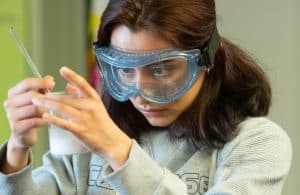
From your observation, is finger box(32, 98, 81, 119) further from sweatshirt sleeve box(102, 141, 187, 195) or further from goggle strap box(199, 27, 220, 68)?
goggle strap box(199, 27, 220, 68)

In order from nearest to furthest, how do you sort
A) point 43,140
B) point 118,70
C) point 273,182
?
point 273,182, point 118,70, point 43,140

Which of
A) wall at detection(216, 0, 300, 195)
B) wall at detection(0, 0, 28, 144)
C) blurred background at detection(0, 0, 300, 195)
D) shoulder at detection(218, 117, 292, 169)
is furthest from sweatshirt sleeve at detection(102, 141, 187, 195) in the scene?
wall at detection(0, 0, 28, 144)

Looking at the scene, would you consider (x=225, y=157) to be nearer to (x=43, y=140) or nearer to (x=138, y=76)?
(x=138, y=76)

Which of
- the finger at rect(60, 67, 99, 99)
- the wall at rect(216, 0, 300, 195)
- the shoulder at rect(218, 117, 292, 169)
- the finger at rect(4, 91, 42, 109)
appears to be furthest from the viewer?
the wall at rect(216, 0, 300, 195)

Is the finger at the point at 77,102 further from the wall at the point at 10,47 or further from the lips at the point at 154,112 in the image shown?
the wall at the point at 10,47

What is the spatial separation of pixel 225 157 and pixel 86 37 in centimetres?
138

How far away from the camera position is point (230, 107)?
4.79 feet

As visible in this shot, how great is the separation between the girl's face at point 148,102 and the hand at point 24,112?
23 cm

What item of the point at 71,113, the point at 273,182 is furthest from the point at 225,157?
the point at 71,113

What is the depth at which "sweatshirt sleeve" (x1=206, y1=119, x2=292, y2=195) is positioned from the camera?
1217mm

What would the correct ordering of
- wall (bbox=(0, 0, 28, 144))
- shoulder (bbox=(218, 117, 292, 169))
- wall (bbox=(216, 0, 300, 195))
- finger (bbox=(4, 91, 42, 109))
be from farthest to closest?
wall (bbox=(0, 0, 28, 144))
wall (bbox=(216, 0, 300, 195))
shoulder (bbox=(218, 117, 292, 169))
finger (bbox=(4, 91, 42, 109))

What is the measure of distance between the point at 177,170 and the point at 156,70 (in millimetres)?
257

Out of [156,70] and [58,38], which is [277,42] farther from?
[156,70]

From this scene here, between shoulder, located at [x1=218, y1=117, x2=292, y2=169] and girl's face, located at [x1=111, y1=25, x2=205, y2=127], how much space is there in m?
0.14
